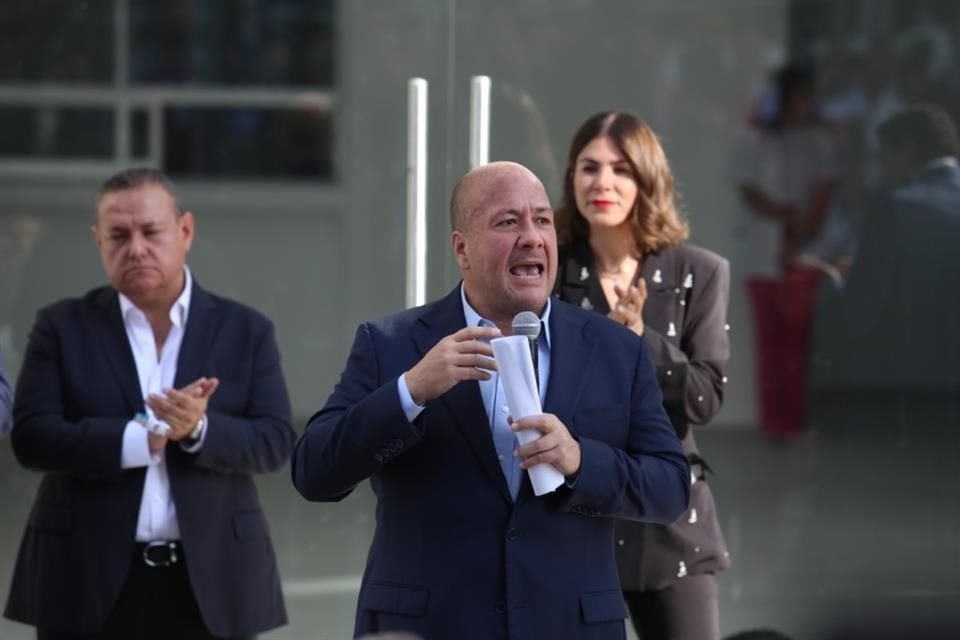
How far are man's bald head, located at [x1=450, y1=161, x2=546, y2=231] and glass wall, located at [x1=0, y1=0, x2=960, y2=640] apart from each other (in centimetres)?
211

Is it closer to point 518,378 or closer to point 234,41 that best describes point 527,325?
point 518,378

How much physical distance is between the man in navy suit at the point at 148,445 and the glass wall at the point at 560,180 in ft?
3.74

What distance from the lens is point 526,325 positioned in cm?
331

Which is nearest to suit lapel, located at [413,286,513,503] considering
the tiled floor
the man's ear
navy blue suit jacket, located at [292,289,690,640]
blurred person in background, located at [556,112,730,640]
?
navy blue suit jacket, located at [292,289,690,640]

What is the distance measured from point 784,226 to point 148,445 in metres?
2.69

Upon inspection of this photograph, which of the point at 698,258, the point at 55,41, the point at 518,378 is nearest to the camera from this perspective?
the point at 518,378

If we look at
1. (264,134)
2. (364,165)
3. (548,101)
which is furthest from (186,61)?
(548,101)

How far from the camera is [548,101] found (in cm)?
598

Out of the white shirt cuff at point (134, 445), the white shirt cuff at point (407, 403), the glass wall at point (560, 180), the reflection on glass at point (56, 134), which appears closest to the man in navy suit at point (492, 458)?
the white shirt cuff at point (407, 403)

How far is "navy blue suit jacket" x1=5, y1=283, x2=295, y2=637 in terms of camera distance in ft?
15.1

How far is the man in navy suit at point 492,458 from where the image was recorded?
340 cm

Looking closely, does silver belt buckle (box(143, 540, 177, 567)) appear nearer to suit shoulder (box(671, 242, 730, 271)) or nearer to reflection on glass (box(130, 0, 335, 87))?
suit shoulder (box(671, 242, 730, 271))

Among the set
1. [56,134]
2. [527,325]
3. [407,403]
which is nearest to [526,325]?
[527,325]

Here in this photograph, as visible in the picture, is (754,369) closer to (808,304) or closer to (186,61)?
(808,304)
